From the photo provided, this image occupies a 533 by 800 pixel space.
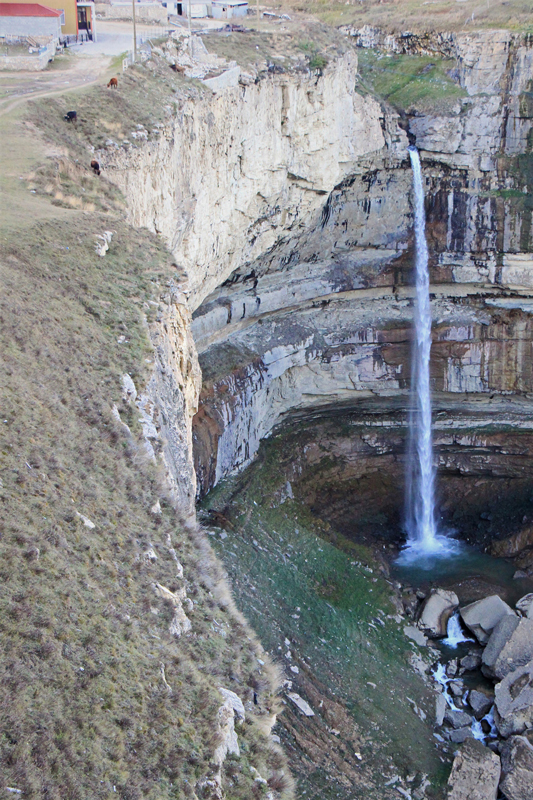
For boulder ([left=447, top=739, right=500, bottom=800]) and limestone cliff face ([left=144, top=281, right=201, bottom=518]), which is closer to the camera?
limestone cliff face ([left=144, top=281, right=201, bottom=518])

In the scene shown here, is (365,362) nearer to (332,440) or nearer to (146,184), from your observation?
(332,440)

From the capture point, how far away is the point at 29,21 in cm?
A: 2761

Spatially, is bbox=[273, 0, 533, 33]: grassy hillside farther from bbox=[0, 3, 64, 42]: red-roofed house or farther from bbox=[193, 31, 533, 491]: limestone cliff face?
bbox=[0, 3, 64, 42]: red-roofed house

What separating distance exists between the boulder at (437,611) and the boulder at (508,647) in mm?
2062

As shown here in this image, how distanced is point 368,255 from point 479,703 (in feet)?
67.7

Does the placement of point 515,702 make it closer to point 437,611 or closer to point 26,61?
point 437,611

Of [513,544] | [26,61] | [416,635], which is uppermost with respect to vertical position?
[26,61]

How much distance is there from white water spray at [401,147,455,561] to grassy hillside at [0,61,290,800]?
2262cm

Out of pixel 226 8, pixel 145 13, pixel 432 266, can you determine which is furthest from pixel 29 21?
pixel 432 266

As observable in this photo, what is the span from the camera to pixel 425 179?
3484 centimetres

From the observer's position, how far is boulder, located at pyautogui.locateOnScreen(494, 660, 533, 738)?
20781mm

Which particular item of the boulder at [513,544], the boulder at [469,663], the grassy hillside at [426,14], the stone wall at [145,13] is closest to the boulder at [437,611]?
the boulder at [469,663]

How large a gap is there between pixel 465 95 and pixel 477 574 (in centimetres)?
2130

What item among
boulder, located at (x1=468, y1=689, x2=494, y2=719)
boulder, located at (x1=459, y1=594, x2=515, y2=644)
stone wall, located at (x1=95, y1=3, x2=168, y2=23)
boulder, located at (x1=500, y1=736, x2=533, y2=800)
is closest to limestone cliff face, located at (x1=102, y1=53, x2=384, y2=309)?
stone wall, located at (x1=95, y1=3, x2=168, y2=23)
